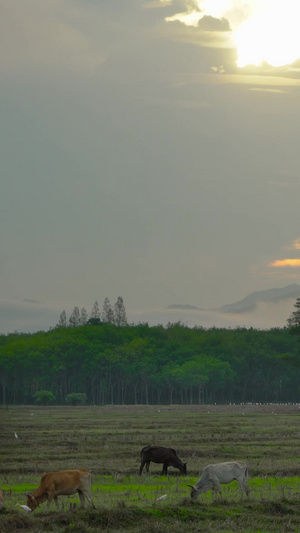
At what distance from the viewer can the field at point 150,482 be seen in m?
24.4

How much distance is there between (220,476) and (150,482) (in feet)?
18.3

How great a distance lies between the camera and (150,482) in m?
35.3

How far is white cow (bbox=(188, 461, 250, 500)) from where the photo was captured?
3000 centimetres

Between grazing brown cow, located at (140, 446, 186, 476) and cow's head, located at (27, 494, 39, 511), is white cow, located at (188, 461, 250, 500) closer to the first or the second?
cow's head, located at (27, 494, 39, 511)

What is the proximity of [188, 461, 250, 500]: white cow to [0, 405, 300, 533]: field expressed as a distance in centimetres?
61

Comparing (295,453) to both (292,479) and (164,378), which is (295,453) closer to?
(292,479)

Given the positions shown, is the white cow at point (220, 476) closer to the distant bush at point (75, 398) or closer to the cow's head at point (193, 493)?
the cow's head at point (193, 493)

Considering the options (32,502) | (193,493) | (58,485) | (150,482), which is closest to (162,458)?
(150,482)

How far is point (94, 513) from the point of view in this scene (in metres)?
24.6

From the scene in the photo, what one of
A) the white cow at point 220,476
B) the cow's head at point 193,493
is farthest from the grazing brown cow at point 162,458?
the cow's head at point 193,493

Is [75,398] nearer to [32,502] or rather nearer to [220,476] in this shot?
[220,476]

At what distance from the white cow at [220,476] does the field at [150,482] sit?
61cm

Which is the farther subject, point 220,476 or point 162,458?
point 162,458

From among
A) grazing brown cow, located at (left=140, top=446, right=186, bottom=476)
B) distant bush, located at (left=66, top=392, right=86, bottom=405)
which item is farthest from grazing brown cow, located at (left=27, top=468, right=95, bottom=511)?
distant bush, located at (left=66, top=392, right=86, bottom=405)
